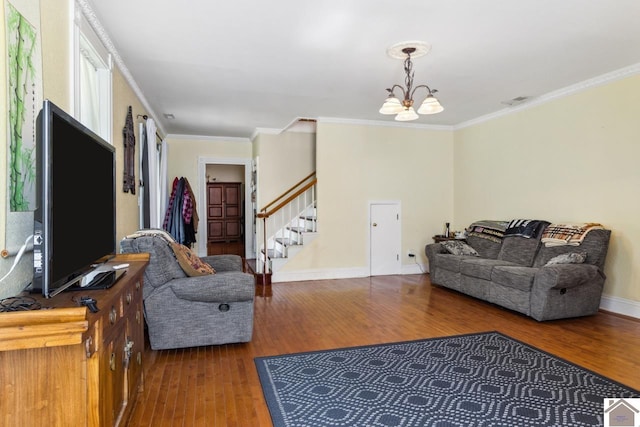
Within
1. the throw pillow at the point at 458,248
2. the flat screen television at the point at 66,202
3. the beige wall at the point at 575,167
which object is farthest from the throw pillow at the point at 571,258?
the flat screen television at the point at 66,202

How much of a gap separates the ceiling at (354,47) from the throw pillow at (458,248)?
2.00m

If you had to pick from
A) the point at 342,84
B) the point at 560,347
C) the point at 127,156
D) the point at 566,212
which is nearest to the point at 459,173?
the point at 566,212

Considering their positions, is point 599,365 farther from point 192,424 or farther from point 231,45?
point 231,45

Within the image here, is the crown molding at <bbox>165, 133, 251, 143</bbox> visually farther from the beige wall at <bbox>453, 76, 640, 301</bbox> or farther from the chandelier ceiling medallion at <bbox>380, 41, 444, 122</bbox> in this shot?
the chandelier ceiling medallion at <bbox>380, 41, 444, 122</bbox>

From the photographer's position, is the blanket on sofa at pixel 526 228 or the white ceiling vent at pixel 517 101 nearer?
the blanket on sofa at pixel 526 228

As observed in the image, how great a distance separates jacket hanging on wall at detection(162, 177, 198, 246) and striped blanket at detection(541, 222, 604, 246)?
5.07 m

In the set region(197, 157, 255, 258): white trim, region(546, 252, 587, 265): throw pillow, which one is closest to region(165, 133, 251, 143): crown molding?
region(197, 157, 255, 258): white trim

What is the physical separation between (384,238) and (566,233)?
9.04ft

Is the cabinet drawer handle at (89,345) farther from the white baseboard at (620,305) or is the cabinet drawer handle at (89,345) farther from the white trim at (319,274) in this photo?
the white baseboard at (620,305)

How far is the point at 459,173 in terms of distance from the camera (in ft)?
22.0

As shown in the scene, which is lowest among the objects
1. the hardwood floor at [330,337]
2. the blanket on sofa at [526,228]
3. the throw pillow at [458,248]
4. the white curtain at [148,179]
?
the hardwood floor at [330,337]

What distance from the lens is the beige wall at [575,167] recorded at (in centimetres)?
405

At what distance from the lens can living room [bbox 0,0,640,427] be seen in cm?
398

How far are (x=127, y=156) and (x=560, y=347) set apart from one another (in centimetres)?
441
